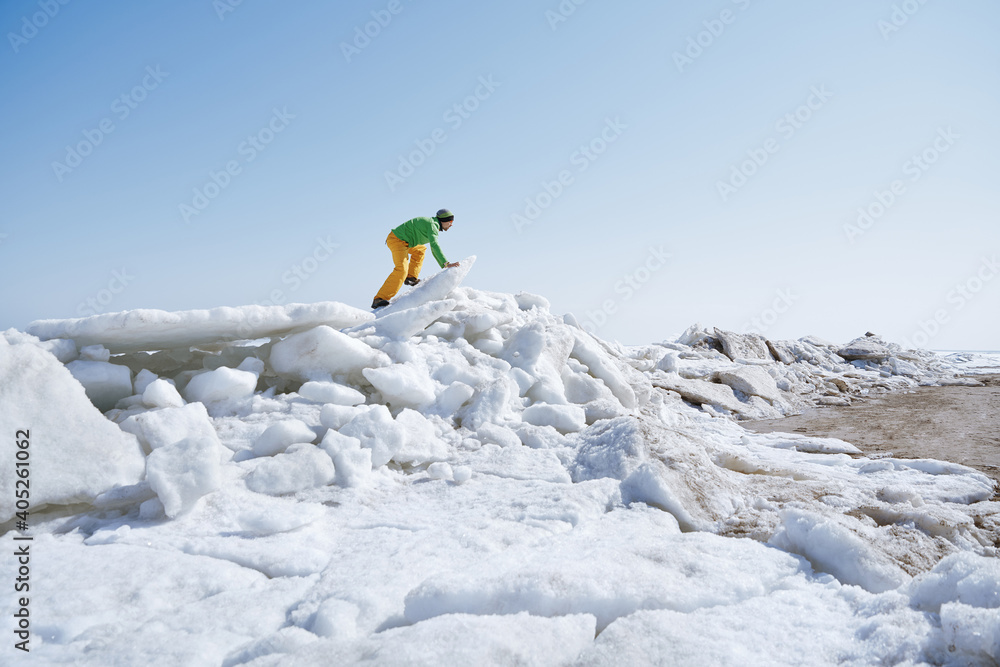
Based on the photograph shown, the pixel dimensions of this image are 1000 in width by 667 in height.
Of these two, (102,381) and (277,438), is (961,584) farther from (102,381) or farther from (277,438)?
(102,381)

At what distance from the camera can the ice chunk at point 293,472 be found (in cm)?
250

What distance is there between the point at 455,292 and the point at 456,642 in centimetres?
470

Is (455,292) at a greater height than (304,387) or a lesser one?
greater

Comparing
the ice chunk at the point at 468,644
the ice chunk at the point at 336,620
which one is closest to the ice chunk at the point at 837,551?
the ice chunk at the point at 468,644

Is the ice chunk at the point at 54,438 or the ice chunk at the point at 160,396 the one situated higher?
the ice chunk at the point at 160,396

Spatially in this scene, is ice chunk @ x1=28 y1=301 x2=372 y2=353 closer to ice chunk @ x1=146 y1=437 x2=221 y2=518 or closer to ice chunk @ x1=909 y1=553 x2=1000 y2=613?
ice chunk @ x1=146 y1=437 x2=221 y2=518

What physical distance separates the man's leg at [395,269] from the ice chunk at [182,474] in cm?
412

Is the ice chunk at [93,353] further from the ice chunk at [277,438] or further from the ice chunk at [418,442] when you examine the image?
the ice chunk at [418,442]

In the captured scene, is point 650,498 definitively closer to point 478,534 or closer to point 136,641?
point 478,534

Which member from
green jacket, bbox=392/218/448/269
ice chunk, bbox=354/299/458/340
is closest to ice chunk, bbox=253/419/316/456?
ice chunk, bbox=354/299/458/340

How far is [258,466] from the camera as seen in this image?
2.54 m

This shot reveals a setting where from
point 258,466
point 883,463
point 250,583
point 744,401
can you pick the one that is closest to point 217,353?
point 258,466

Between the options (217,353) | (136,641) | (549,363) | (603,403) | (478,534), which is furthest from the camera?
(549,363)

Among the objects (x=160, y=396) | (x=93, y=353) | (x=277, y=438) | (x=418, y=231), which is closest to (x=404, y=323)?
(x=277, y=438)
